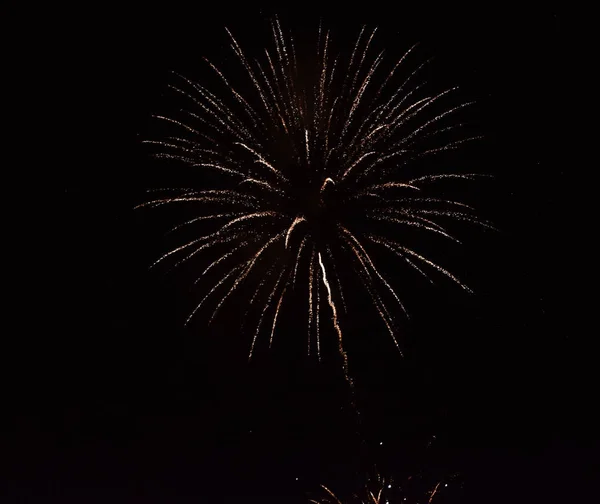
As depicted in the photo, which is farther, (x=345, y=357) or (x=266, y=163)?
(x=345, y=357)

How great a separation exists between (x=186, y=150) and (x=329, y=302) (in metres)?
2.73

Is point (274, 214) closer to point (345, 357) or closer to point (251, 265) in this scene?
point (251, 265)

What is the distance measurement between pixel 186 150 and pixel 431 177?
3.23 metres

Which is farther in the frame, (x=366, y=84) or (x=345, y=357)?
(x=345, y=357)

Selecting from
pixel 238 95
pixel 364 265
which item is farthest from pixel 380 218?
pixel 238 95

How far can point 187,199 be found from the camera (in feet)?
42.8

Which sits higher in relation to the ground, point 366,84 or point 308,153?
point 366,84

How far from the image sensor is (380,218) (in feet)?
43.1

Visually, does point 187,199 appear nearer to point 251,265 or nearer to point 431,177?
point 251,265

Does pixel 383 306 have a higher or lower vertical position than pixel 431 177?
lower

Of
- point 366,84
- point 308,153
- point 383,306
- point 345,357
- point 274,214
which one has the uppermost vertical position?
point 366,84

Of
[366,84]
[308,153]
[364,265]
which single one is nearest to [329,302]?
[364,265]

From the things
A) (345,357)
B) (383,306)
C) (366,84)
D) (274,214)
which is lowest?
(345,357)

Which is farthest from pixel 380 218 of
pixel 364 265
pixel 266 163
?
pixel 266 163
